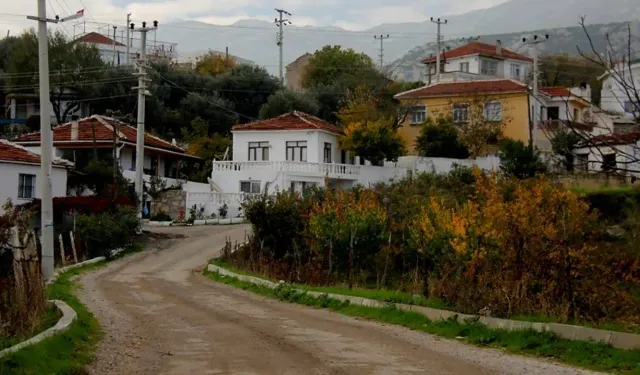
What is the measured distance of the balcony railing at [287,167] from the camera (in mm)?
46781

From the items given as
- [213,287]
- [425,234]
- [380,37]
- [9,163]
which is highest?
[380,37]

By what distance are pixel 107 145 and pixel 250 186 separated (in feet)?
28.4

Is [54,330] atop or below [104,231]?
below

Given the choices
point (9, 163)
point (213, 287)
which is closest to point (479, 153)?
point (9, 163)

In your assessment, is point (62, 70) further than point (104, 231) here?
Yes

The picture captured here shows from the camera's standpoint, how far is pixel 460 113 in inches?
2215

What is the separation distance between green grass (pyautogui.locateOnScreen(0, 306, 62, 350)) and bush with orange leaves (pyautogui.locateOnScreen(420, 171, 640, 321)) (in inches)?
295

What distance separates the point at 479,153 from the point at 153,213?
70.2 feet

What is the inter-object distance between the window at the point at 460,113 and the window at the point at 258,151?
45.0 ft

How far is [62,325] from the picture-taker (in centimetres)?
1270

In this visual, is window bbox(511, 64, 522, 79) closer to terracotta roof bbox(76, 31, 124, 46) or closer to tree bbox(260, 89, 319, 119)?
tree bbox(260, 89, 319, 119)

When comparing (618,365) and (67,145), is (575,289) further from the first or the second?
(67,145)

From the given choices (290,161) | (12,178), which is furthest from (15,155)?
(290,161)

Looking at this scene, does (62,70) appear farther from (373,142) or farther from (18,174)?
(18,174)
